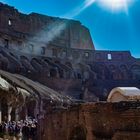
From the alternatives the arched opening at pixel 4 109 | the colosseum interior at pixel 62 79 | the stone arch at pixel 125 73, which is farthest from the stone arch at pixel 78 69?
the arched opening at pixel 4 109

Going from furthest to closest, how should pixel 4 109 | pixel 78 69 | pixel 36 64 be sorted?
pixel 78 69
pixel 36 64
pixel 4 109

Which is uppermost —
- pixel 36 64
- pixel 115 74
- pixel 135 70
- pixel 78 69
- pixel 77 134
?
pixel 135 70

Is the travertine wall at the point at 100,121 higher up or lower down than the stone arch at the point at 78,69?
lower down

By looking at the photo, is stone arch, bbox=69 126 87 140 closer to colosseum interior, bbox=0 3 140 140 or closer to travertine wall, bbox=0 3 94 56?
colosseum interior, bbox=0 3 140 140

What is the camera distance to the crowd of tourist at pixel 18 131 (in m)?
17.5

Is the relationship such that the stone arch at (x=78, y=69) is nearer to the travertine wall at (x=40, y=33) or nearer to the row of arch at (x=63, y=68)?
the row of arch at (x=63, y=68)

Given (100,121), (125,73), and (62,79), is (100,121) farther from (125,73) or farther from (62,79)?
(125,73)

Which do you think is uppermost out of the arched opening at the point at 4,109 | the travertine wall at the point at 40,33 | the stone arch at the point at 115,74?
the travertine wall at the point at 40,33

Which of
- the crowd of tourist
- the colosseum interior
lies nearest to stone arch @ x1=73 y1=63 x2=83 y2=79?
the colosseum interior

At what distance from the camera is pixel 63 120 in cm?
1466

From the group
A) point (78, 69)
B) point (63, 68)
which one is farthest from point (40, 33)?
point (63, 68)

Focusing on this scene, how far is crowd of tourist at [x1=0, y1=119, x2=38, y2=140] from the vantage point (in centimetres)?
1747

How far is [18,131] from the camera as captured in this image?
1786 cm

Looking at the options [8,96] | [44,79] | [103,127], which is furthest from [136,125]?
[44,79]
